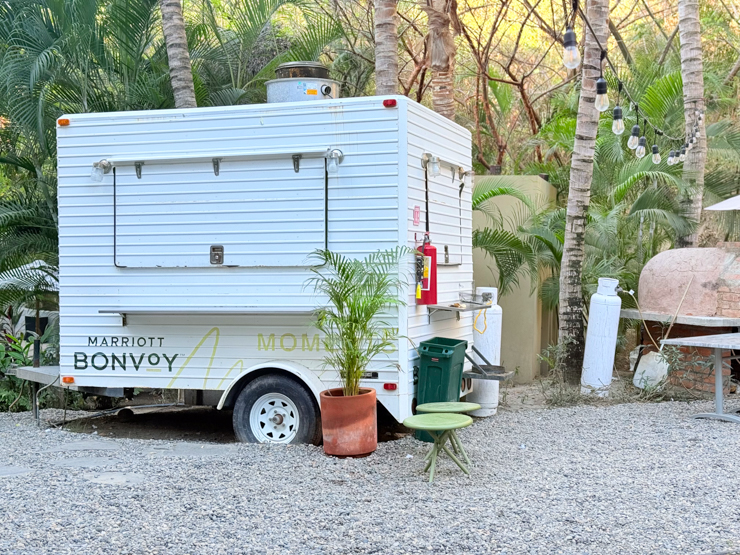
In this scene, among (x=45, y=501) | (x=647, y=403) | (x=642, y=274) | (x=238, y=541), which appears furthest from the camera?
(x=642, y=274)

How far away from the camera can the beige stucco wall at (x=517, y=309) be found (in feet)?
34.5

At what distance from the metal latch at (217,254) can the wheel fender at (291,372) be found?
0.93 m

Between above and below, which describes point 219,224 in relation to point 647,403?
above

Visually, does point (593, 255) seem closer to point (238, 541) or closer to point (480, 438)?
point (480, 438)

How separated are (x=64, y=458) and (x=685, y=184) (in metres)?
7.87

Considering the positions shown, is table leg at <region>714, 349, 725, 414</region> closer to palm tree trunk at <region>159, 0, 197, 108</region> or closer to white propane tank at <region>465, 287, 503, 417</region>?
white propane tank at <region>465, 287, 503, 417</region>

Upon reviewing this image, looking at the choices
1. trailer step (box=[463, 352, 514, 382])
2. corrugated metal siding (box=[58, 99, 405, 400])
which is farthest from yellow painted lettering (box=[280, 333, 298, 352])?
trailer step (box=[463, 352, 514, 382])

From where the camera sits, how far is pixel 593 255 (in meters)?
10.8

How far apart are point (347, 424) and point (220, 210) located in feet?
6.91

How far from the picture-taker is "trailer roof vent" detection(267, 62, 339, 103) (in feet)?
23.6

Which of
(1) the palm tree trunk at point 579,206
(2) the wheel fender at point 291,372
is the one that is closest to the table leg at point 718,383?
(1) the palm tree trunk at point 579,206

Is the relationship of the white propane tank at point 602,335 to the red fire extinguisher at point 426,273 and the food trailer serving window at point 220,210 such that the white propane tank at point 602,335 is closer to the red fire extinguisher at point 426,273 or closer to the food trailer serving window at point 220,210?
the red fire extinguisher at point 426,273

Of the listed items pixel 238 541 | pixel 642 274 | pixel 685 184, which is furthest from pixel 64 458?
pixel 685 184

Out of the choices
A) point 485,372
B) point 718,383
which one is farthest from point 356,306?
point 718,383
